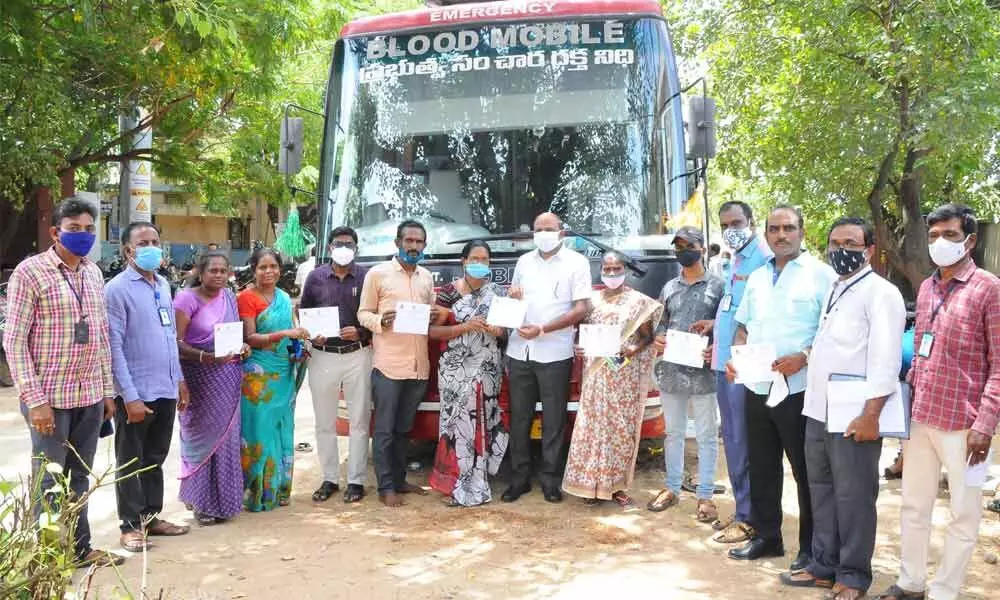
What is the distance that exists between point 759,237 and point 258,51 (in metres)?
5.61

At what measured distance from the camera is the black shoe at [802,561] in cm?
464

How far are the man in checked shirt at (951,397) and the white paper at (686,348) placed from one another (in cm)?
144

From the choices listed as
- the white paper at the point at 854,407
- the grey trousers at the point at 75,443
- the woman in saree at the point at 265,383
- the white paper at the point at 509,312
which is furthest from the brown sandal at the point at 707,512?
the grey trousers at the point at 75,443

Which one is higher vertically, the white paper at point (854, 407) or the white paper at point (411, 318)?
the white paper at point (411, 318)

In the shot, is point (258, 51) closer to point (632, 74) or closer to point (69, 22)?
point (69, 22)

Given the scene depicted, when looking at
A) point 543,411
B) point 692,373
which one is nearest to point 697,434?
point 692,373

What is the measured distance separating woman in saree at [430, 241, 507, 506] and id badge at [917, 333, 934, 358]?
8.80ft

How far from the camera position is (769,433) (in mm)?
4844

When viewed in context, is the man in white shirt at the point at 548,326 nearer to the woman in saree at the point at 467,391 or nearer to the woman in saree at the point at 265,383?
the woman in saree at the point at 467,391

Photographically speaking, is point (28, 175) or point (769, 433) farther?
point (28, 175)

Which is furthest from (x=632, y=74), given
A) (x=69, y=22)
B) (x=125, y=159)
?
(x=125, y=159)

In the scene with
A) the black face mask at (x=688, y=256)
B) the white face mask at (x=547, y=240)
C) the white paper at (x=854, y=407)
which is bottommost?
the white paper at (x=854, y=407)

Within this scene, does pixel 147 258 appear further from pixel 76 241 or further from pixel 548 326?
pixel 548 326

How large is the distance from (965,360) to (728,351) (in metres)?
1.53
